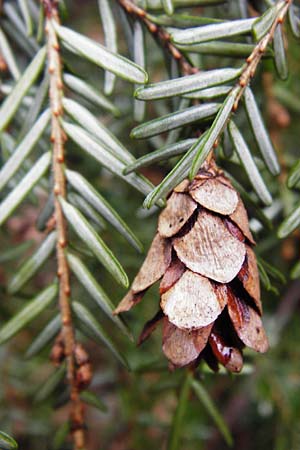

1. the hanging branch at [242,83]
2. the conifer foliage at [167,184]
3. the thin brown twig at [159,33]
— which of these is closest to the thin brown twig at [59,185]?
the conifer foliage at [167,184]

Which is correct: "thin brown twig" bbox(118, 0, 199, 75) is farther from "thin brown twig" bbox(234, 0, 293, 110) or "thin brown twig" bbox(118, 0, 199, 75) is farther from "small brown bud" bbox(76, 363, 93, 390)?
"small brown bud" bbox(76, 363, 93, 390)

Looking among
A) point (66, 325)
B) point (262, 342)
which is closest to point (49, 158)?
point (66, 325)

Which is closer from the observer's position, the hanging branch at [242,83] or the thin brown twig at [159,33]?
the hanging branch at [242,83]

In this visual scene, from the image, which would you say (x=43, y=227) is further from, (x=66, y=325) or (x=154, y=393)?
(x=154, y=393)

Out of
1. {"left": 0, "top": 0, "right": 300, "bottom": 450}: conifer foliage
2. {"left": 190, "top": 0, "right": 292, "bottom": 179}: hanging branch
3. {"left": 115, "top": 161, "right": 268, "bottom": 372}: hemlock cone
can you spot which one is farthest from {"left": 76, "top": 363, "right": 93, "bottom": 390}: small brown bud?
Answer: {"left": 190, "top": 0, "right": 292, "bottom": 179}: hanging branch

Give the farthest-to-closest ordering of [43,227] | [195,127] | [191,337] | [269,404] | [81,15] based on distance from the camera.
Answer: [81,15]
[269,404]
[43,227]
[195,127]
[191,337]

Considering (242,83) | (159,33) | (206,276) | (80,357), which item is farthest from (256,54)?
(80,357)

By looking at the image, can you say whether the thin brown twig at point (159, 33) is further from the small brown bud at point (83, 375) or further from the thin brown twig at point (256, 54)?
the small brown bud at point (83, 375)
